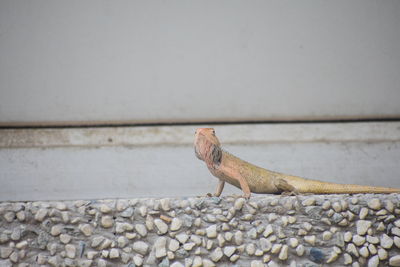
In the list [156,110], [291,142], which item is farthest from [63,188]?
[291,142]

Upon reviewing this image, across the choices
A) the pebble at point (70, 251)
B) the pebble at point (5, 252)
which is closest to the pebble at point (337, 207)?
the pebble at point (70, 251)

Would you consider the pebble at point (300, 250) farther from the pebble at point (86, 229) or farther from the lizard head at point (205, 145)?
the pebble at point (86, 229)

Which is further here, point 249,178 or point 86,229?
point 249,178

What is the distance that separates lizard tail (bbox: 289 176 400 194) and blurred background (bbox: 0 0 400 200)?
1.60 meters

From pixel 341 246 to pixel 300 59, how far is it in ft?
10.5

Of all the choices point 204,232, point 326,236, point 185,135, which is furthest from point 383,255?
point 185,135

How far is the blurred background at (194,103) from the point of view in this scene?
605cm

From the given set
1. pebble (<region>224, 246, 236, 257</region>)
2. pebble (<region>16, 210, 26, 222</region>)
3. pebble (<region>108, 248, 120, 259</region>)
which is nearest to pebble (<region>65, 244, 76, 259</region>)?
pebble (<region>108, 248, 120, 259</region>)

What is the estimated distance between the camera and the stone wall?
3639mm

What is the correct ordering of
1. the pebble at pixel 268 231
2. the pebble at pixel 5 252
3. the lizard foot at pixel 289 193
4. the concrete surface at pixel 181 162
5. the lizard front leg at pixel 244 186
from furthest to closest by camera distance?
the concrete surface at pixel 181 162 < the lizard foot at pixel 289 193 < the lizard front leg at pixel 244 186 < the pebble at pixel 268 231 < the pebble at pixel 5 252

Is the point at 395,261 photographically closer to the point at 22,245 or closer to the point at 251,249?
the point at 251,249

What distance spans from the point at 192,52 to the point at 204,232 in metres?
3.16

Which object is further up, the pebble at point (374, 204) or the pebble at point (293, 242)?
the pebble at point (374, 204)

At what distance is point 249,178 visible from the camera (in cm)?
446
